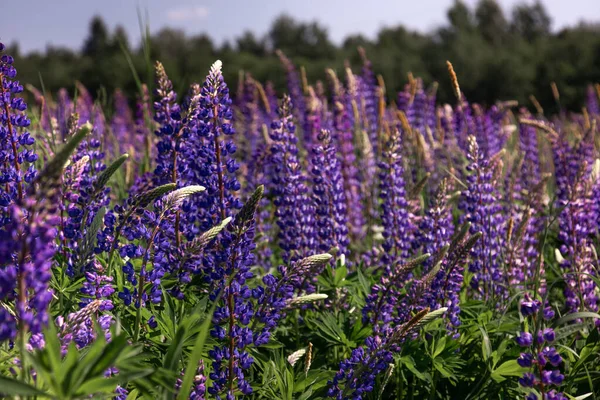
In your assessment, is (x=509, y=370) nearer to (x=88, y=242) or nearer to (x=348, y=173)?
(x=88, y=242)

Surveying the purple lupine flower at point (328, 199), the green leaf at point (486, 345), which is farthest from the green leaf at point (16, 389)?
the purple lupine flower at point (328, 199)

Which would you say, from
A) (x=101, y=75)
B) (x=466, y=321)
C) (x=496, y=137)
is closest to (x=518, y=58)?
(x=101, y=75)

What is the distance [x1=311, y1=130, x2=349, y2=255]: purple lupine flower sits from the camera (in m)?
4.23

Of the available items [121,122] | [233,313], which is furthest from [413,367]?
[121,122]

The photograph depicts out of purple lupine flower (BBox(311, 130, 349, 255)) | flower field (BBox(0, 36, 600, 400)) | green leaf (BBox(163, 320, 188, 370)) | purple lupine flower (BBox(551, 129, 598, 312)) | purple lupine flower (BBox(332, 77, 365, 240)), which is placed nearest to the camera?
flower field (BBox(0, 36, 600, 400))

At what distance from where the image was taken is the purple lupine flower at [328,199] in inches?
167

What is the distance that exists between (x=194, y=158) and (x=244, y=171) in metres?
3.46

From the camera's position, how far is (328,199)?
4297mm

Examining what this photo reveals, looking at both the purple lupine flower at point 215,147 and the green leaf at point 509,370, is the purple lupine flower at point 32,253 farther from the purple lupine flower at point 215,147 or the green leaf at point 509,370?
the green leaf at point 509,370

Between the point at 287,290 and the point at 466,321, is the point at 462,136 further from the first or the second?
the point at 287,290

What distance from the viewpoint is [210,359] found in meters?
2.96

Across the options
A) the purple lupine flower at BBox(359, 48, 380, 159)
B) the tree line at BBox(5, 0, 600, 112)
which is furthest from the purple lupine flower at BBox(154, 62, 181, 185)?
the tree line at BBox(5, 0, 600, 112)

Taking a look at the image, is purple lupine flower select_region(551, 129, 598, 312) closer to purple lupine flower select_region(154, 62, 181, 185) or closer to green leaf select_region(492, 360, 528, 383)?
green leaf select_region(492, 360, 528, 383)

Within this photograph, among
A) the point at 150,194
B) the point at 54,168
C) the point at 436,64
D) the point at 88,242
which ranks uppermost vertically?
the point at 436,64
